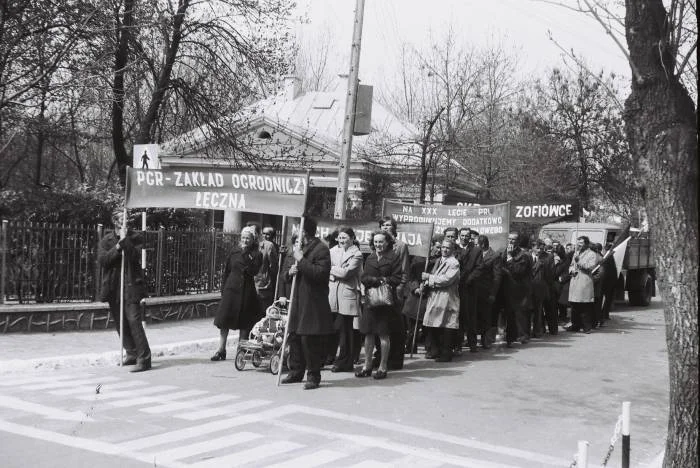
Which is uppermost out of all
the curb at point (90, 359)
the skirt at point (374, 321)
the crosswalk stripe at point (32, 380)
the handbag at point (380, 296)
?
the handbag at point (380, 296)

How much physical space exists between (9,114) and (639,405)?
1339 cm

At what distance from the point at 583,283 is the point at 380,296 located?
7.18m

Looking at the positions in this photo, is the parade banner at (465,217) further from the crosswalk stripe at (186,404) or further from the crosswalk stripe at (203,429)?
the crosswalk stripe at (203,429)

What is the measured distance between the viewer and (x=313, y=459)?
6.15 meters

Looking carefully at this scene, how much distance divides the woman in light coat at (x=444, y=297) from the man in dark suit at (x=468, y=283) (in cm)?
61

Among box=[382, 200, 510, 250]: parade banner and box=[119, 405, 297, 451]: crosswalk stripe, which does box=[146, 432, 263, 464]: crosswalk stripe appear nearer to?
box=[119, 405, 297, 451]: crosswalk stripe

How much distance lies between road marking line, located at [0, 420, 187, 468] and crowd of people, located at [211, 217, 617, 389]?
298 cm

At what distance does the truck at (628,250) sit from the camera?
21234mm

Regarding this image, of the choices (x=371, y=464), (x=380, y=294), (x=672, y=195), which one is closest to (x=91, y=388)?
(x=380, y=294)

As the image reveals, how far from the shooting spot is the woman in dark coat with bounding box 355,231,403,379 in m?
9.82

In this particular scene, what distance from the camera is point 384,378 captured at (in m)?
9.86

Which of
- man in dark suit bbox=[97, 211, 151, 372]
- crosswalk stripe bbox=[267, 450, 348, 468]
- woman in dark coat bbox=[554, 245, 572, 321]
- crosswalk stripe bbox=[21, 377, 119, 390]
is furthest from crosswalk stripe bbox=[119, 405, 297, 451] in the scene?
woman in dark coat bbox=[554, 245, 572, 321]

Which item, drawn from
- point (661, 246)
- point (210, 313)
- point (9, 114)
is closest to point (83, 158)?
point (9, 114)

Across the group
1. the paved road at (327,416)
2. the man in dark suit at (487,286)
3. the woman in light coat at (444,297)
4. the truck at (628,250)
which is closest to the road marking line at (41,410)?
the paved road at (327,416)
